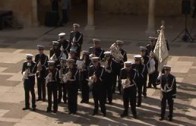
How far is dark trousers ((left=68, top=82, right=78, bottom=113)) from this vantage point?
14.9m

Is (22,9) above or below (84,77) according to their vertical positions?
above

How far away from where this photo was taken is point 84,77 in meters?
15.7

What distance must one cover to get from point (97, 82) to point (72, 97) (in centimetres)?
91

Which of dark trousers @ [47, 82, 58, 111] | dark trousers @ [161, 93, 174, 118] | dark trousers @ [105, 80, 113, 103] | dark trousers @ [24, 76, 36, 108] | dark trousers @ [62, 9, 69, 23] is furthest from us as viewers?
dark trousers @ [62, 9, 69, 23]

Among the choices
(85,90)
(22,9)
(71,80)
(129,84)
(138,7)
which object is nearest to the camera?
(129,84)

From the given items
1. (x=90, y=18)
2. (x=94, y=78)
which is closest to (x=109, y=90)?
(x=94, y=78)

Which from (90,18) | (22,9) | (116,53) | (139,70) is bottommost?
(139,70)

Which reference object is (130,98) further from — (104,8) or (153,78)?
(104,8)

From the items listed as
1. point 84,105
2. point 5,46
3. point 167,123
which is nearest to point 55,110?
point 84,105

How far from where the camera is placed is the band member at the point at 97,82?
14703 millimetres

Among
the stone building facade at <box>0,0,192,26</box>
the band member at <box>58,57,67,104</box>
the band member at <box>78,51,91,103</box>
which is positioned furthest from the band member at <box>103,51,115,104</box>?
the stone building facade at <box>0,0,192,26</box>

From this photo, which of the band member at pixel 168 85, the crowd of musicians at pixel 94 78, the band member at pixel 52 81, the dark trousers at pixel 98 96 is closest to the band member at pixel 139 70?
the crowd of musicians at pixel 94 78

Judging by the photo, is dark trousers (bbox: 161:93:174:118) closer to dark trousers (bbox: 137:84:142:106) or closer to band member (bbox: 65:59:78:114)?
dark trousers (bbox: 137:84:142:106)

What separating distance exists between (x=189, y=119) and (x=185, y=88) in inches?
114
